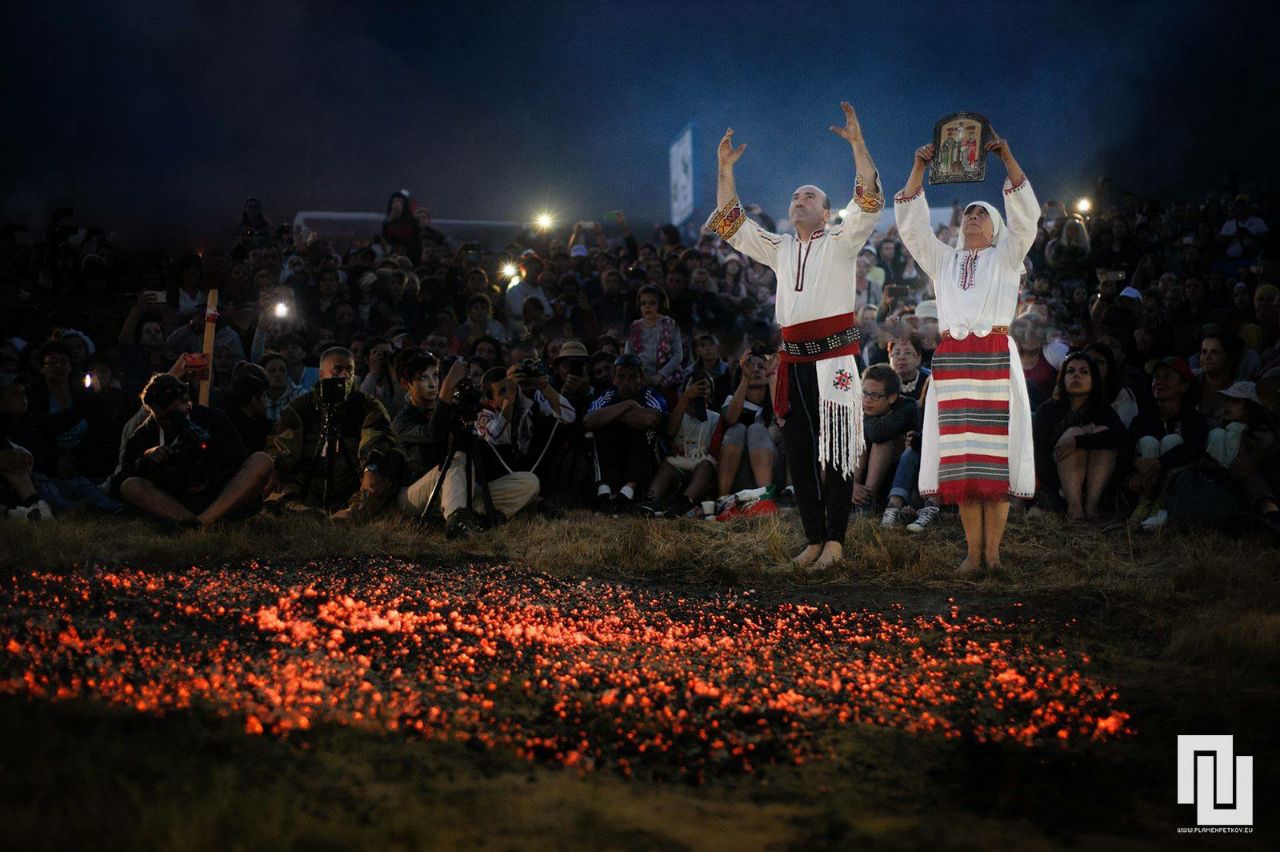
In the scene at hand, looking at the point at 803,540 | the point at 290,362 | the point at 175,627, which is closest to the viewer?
the point at 175,627

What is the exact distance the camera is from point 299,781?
8.14 feet

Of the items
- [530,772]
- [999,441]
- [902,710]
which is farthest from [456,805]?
[999,441]

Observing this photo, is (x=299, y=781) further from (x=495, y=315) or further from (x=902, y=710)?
(x=495, y=315)

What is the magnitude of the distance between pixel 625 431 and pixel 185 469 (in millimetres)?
3025

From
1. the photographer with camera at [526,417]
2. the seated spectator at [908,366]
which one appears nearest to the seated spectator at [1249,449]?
the seated spectator at [908,366]

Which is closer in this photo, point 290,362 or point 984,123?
point 984,123

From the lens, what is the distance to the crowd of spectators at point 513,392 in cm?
680

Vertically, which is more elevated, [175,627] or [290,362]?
[290,362]

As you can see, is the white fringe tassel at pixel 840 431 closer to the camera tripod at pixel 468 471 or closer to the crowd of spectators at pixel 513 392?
the crowd of spectators at pixel 513 392

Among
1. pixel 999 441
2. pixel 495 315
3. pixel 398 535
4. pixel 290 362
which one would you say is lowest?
pixel 398 535

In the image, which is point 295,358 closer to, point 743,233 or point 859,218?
point 743,233

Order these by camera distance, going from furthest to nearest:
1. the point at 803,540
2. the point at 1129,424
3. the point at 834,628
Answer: the point at 1129,424 < the point at 803,540 < the point at 834,628

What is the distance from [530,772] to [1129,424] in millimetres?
6025

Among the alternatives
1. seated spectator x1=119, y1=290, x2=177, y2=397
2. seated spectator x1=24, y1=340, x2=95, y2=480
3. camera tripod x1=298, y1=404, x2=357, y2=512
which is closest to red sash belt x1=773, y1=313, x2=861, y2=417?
camera tripod x1=298, y1=404, x2=357, y2=512
